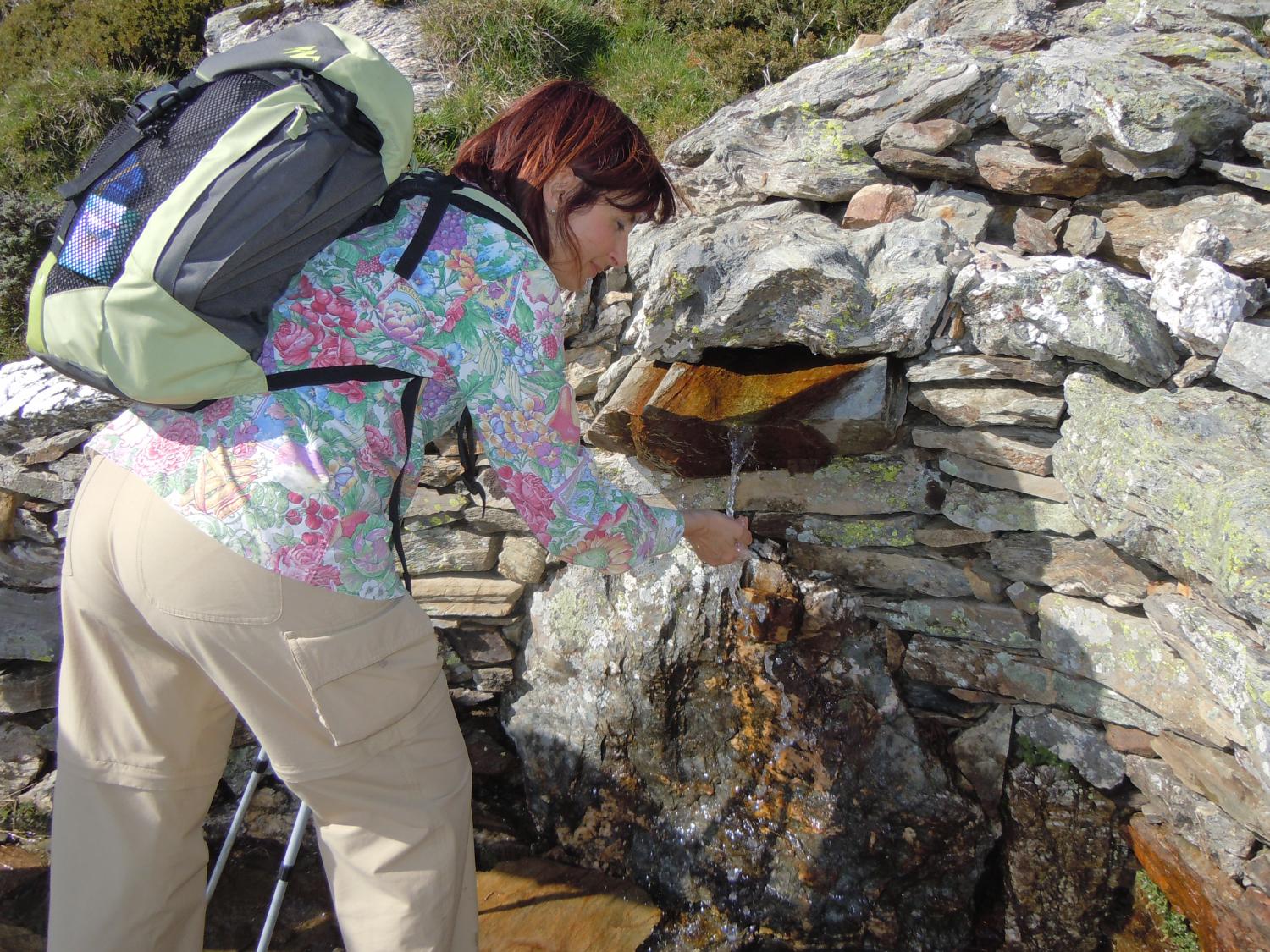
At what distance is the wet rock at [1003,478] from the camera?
328 cm

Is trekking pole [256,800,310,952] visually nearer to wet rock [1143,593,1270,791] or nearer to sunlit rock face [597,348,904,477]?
sunlit rock face [597,348,904,477]

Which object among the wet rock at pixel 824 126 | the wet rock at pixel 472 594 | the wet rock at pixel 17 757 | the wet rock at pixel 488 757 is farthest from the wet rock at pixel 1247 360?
the wet rock at pixel 17 757

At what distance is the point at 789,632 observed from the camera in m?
3.61

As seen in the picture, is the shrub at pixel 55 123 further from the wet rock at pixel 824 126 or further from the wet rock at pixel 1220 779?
the wet rock at pixel 1220 779

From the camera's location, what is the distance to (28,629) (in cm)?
403

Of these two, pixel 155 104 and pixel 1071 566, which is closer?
pixel 155 104

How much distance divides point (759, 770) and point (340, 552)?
Answer: 231 cm

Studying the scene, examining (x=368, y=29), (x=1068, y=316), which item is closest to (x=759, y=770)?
(x=1068, y=316)

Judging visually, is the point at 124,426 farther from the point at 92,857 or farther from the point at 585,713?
the point at 585,713

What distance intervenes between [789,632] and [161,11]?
22.8ft

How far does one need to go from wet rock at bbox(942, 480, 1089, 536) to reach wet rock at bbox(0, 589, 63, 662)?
3872mm

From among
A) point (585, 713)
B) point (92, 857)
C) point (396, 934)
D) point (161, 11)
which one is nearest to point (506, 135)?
point (396, 934)

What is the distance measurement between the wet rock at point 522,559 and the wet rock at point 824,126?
1.66m

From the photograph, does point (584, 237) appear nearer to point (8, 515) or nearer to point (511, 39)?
point (8, 515)
